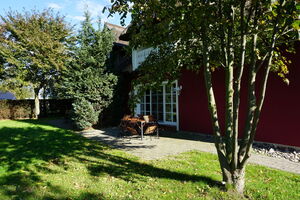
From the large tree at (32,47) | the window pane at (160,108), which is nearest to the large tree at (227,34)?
the window pane at (160,108)

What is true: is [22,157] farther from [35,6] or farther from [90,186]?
[35,6]

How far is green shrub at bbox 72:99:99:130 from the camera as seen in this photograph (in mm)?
9820

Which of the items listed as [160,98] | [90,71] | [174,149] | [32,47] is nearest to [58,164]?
[174,149]

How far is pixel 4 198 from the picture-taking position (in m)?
3.08

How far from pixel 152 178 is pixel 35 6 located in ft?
65.1

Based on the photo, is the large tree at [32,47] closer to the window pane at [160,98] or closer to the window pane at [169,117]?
A: the window pane at [160,98]

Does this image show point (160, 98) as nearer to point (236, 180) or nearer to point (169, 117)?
point (169, 117)

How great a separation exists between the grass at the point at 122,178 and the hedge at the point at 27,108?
10448 mm

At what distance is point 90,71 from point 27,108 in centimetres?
1131

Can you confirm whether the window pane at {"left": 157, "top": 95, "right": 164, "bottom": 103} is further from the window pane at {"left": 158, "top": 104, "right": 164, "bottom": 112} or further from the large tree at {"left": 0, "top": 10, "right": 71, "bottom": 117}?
the large tree at {"left": 0, "top": 10, "right": 71, "bottom": 117}

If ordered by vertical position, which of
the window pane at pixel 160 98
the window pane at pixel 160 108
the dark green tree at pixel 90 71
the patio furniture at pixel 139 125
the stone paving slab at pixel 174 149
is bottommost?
the stone paving slab at pixel 174 149

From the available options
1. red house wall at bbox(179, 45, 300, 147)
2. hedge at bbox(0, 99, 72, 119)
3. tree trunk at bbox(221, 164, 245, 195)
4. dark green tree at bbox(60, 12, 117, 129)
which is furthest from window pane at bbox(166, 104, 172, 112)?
hedge at bbox(0, 99, 72, 119)

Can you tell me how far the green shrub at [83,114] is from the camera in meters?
9.82

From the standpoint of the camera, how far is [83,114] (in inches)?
390
